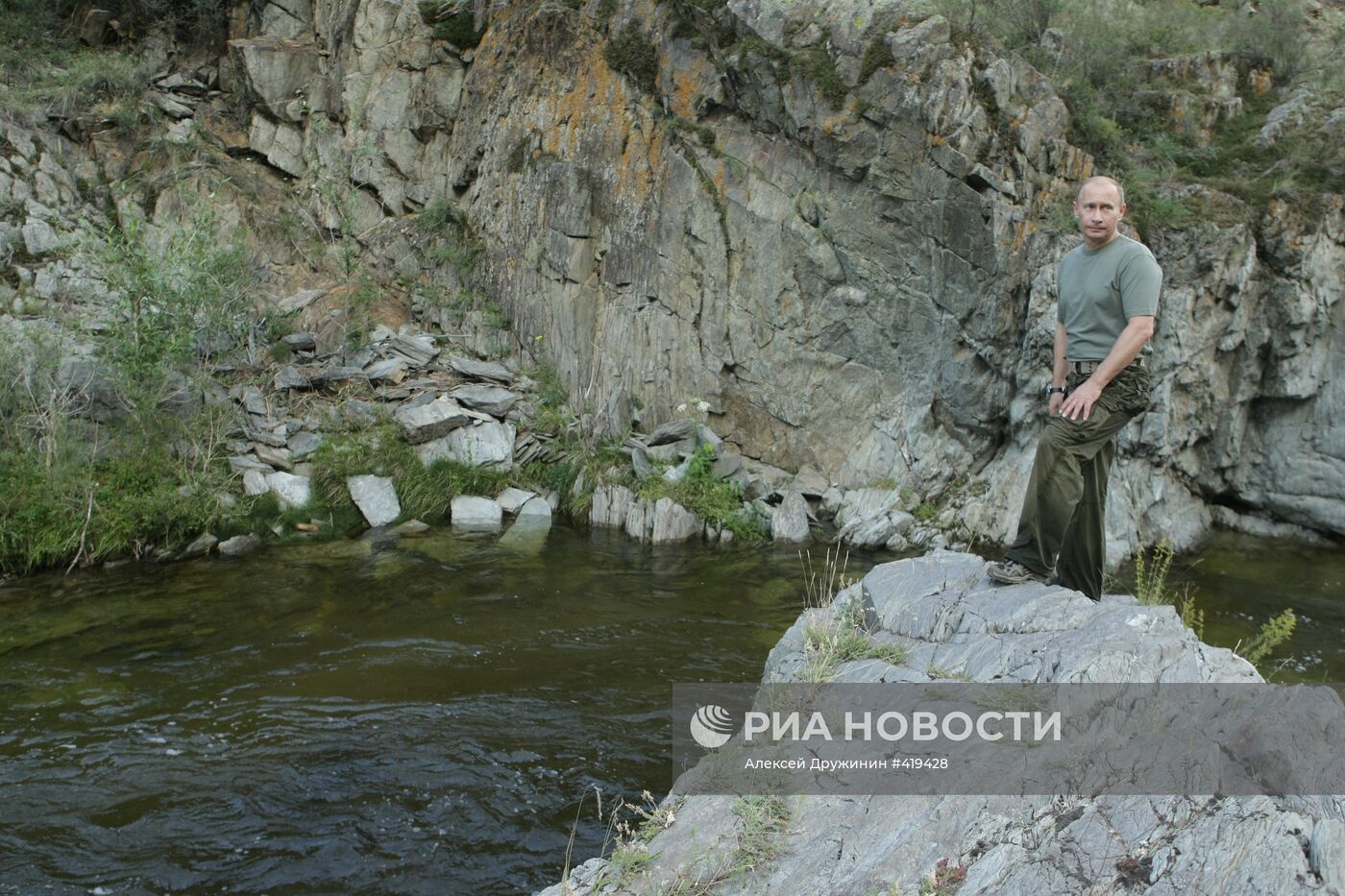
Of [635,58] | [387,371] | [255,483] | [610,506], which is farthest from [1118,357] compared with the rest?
[635,58]

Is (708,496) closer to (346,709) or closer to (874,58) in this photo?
(346,709)

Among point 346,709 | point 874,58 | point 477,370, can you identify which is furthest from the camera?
point 477,370

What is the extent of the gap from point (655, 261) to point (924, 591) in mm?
9525

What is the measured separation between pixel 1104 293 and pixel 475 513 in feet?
28.3

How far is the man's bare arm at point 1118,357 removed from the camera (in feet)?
15.1

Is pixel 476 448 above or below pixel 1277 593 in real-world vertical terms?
above

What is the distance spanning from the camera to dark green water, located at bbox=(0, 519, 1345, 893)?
483cm

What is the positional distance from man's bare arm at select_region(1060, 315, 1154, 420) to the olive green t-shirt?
69 mm

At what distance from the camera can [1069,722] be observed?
372 cm

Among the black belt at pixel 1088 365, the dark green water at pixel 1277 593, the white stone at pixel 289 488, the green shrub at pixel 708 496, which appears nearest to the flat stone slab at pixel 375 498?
the white stone at pixel 289 488

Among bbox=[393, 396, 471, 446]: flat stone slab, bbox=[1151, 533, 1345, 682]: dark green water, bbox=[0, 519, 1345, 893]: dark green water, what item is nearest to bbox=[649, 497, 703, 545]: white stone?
bbox=[0, 519, 1345, 893]: dark green water

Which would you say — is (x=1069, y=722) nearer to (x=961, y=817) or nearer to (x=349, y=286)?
(x=961, y=817)

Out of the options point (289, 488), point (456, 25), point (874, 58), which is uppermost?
point (456, 25)

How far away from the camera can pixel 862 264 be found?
12.6 m
